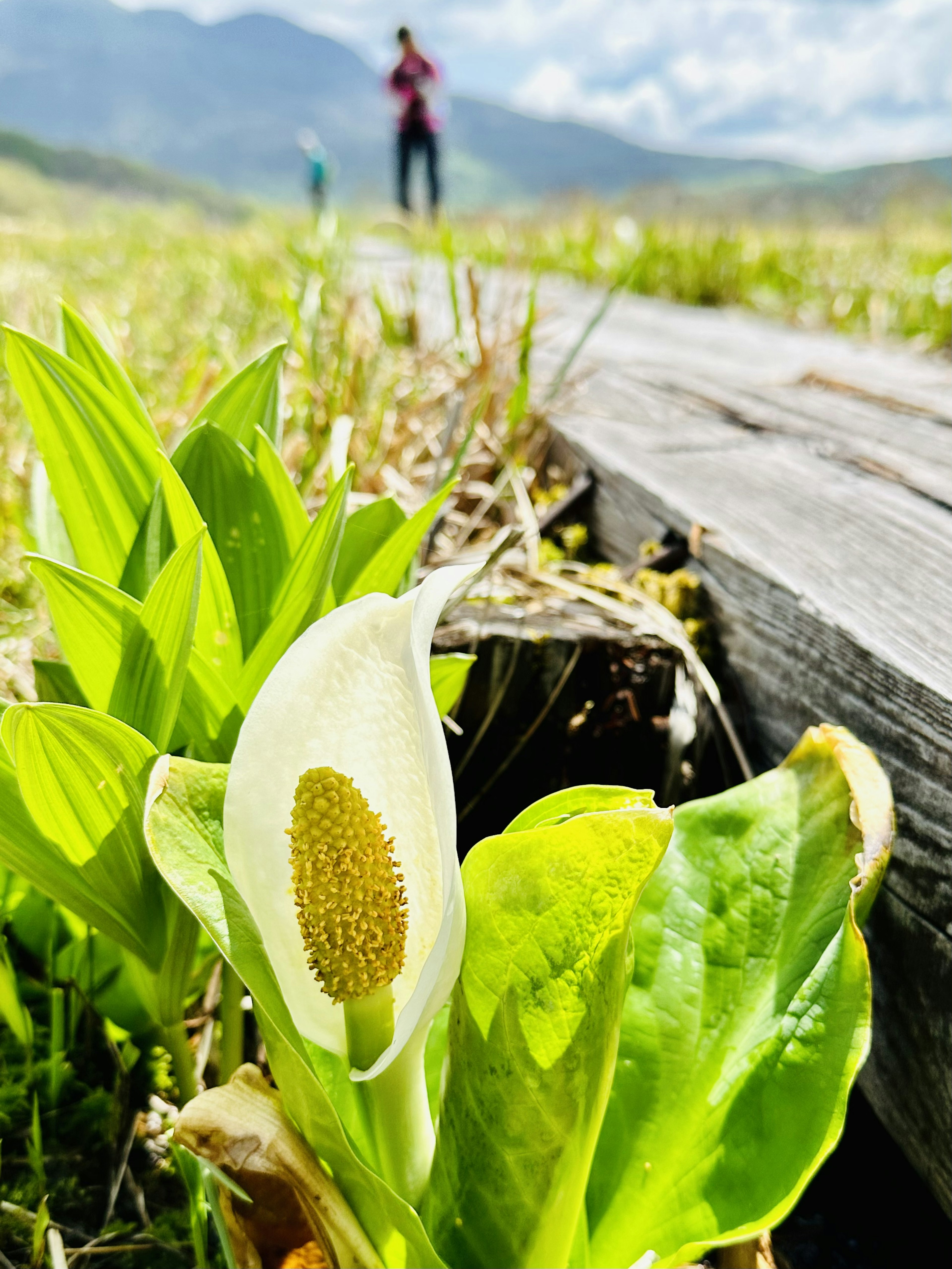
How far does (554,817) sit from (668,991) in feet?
0.66

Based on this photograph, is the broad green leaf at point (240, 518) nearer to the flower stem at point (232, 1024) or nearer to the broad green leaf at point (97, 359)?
the broad green leaf at point (97, 359)

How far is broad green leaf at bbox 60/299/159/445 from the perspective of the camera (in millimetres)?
707

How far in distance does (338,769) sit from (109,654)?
0.61ft

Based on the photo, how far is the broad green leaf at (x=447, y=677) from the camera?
28.4 inches

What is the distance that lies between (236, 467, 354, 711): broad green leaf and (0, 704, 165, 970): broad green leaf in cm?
12

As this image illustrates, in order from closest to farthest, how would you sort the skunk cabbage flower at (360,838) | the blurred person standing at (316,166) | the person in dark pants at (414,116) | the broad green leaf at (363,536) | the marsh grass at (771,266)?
the skunk cabbage flower at (360,838) < the broad green leaf at (363,536) < the blurred person standing at (316,166) < the marsh grass at (771,266) < the person in dark pants at (414,116)

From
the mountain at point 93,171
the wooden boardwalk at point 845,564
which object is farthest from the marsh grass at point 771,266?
the mountain at point 93,171

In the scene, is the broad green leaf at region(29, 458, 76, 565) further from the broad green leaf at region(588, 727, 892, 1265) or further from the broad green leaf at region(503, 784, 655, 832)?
the broad green leaf at region(588, 727, 892, 1265)

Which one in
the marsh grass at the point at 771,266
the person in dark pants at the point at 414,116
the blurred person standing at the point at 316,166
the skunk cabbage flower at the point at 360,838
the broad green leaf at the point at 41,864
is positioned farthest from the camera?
the person in dark pants at the point at 414,116

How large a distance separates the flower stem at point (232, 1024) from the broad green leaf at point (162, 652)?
0.70ft

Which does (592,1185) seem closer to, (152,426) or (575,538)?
(152,426)

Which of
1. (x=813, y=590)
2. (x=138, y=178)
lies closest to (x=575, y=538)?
(x=813, y=590)

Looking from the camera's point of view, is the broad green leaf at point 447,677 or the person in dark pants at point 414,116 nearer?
the broad green leaf at point 447,677

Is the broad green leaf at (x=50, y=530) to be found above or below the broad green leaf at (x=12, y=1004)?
above
